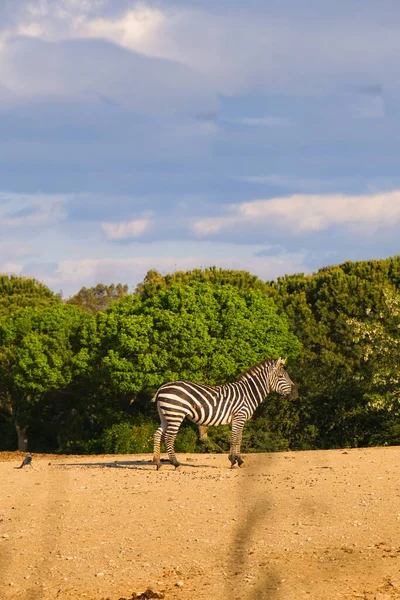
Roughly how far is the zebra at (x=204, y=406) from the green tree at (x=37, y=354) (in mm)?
17491

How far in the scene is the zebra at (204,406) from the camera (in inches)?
840

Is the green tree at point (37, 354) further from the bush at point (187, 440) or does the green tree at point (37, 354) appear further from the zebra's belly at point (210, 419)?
the zebra's belly at point (210, 419)

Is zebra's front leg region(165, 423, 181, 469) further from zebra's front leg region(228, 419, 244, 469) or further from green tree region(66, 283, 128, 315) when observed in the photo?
green tree region(66, 283, 128, 315)

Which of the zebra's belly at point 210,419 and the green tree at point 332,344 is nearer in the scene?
the zebra's belly at point 210,419

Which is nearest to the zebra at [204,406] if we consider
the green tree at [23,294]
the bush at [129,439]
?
the bush at [129,439]

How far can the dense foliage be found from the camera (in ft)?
113

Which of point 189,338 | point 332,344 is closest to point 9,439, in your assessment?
point 189,338

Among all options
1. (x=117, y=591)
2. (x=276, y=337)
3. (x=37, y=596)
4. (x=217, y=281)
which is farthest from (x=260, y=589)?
(x=217, y=281)

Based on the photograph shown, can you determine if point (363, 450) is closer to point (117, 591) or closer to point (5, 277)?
point (117, 591)

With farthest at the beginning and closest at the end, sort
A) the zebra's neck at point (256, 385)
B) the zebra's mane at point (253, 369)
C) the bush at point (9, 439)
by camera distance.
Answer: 1. the bush at point (9, 439)
2. the zebra's mane at point (253, 369)
3. the zebra's neck at point (256, 385)

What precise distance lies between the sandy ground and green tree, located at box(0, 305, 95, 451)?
64.4ft

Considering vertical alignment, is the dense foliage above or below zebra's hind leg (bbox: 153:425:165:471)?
above

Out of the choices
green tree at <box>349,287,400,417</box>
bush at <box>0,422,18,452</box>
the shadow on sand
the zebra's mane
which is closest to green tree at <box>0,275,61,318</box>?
bush at <box>0,422,18,452</box>

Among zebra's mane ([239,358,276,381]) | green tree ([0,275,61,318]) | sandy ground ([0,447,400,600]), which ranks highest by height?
green tree ([0,275,61,318])
